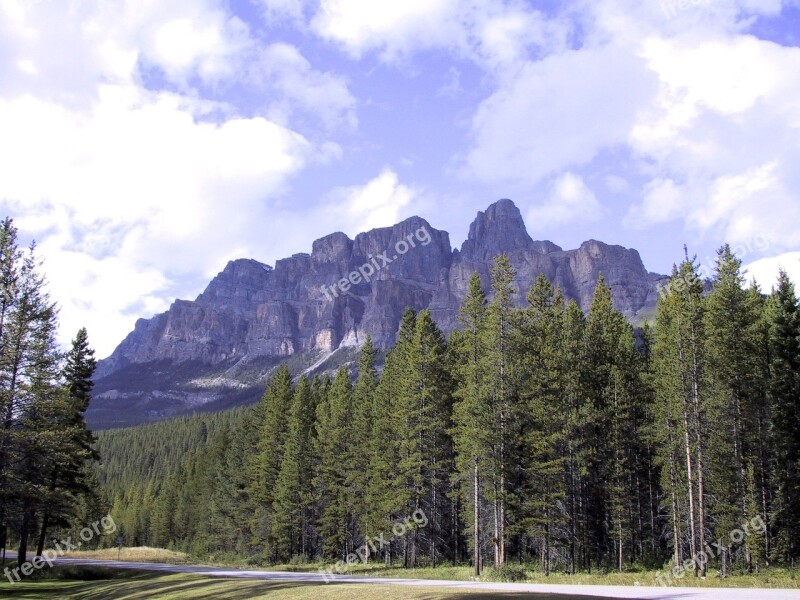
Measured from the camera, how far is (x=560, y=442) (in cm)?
3722

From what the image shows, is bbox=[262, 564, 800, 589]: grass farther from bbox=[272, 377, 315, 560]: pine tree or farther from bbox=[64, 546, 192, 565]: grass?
bbox=[64, 546, 192, 565]: grass

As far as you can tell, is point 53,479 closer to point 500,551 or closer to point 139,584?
point 139,584

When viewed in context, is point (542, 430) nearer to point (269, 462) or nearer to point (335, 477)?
point (335, 477)

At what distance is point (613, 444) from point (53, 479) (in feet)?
114

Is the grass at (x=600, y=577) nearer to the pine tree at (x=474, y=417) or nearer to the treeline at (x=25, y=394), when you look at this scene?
the pine tree at (x=474, y=417)

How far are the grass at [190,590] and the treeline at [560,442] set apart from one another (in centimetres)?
1078

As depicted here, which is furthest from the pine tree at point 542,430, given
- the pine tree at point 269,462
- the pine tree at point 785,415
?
the pine tree at point 269,462

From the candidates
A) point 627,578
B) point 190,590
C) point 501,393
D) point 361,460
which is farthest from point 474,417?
point 361,460

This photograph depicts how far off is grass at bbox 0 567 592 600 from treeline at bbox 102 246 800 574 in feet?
35.4

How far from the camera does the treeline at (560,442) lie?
31.5 m

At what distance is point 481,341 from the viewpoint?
3362 centimetres

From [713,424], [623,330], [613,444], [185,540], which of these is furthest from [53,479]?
[185,540]

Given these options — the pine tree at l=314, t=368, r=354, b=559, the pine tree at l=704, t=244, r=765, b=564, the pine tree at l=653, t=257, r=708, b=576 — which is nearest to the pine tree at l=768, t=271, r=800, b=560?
the pine tree at l=704, t=244, r=765, b=564

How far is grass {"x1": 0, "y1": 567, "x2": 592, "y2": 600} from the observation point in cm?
1770
